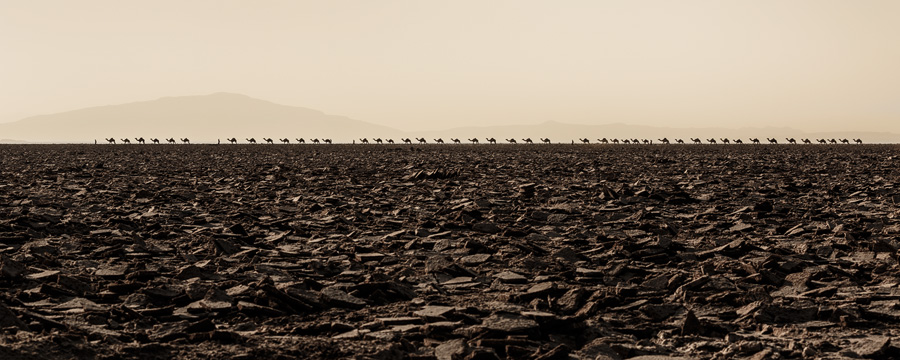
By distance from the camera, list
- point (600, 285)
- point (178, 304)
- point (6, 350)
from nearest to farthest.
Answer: point (6, 350)
point (178, 304)
point (600, 285)

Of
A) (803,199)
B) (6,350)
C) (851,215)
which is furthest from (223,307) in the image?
(803,199)

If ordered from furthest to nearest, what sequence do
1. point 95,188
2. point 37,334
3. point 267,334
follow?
point 95,188 < point 267,334 < point 37,334

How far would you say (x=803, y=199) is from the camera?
58.0 feet

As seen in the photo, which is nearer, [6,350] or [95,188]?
[6,350]

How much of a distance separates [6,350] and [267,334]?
1.88 m

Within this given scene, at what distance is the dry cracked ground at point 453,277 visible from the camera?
20.3ft

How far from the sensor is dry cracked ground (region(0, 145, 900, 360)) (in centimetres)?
618

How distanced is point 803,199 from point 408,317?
525 inches

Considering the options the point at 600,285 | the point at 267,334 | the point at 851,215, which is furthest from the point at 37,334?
the point at 851,215

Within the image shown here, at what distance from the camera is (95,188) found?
20.8m

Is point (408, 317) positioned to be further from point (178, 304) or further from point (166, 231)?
point (166, 231)

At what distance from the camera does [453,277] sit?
29.7 feet

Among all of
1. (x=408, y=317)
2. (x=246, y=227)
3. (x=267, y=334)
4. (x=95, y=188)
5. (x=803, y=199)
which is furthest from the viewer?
(x=95, y=188)

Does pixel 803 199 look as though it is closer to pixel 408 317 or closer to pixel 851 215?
pixel 851 215
